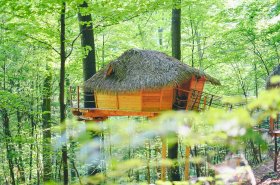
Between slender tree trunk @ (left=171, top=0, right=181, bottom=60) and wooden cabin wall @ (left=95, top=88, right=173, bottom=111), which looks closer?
wooden cabin wall @ (left=95, top=88, right=173, bottom=111)

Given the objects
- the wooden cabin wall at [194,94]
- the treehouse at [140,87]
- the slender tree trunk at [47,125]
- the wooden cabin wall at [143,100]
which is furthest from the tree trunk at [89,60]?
the wooden cabin wall at [194,94]

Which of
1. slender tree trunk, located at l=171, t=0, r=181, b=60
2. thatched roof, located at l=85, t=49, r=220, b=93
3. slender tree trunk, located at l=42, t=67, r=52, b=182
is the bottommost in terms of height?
slender tree trunk, located at l=42, t=67, r=52, b=182

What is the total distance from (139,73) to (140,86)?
0.55m

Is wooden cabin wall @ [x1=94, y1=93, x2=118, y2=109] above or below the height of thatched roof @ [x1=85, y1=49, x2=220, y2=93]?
below

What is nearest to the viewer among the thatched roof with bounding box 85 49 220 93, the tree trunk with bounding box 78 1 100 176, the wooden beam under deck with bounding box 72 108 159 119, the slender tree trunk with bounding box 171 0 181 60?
the thatched roof with bounding box 85 49 220 93

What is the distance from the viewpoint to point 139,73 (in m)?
9.80

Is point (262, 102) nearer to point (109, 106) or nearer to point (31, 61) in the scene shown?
point (109, 106)

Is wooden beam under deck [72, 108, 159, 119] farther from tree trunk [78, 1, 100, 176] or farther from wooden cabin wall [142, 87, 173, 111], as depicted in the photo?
tree trunk [78, 1, 100, 176]

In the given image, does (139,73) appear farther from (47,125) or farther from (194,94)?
(47,125)

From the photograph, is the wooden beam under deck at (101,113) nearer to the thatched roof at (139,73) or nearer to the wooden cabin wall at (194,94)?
the thatched roof at (139,73)

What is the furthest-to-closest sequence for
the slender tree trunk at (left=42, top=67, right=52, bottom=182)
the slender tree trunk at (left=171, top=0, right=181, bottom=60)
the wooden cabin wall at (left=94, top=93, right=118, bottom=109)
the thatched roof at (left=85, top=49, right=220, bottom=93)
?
the slender tree trunk at (left=42, top=67, right=52, bottom=182) → the slender tree trunk at (left=171, top=0, right=181, bottom=60) → the wooden cabin wall at (left=94, top=93, right=118, bottom=109) → the thatched roof at (left=85, top=49, right=220, bottom=93)

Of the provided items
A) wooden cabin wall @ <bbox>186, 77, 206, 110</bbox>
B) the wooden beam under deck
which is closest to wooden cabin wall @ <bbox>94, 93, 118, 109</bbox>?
the wooden beam under deck

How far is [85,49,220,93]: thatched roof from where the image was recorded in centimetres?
953

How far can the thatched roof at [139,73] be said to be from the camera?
9531 mm
